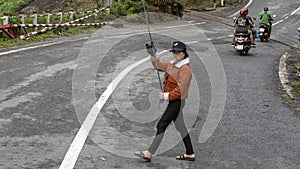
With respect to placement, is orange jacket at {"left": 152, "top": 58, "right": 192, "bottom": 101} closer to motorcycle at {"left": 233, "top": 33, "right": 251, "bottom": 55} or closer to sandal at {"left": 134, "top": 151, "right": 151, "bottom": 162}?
sandal at {"left": 134, "top": 151, "right": 151, "bottom": 162}

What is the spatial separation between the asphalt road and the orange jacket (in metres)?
0.92

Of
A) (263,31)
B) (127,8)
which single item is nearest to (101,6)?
(127,8)

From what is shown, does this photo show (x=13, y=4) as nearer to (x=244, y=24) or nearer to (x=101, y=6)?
(x=101, y=6)

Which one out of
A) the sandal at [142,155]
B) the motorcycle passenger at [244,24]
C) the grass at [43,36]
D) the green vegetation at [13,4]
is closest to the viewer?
the sandal at [142,155]

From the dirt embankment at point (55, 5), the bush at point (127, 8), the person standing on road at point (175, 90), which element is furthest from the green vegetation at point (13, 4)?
the person standing on road at point (175, 90)

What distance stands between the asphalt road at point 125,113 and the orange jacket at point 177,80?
92 cm

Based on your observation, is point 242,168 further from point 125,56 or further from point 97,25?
point 97,25

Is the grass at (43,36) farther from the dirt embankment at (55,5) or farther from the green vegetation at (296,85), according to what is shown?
the dirt embankment at (55,5)

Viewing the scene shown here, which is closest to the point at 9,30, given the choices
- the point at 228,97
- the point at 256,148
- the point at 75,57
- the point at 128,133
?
the point at 75,57

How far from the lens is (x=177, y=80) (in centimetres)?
612

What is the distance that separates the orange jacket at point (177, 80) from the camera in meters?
6.06

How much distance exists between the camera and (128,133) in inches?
283

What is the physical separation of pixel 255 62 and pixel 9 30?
32.7ft

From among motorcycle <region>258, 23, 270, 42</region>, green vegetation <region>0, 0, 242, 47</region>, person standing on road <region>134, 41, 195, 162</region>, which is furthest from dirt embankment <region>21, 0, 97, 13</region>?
person standing on road <region>134, 41, 195, 162</region>
